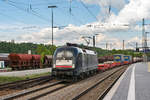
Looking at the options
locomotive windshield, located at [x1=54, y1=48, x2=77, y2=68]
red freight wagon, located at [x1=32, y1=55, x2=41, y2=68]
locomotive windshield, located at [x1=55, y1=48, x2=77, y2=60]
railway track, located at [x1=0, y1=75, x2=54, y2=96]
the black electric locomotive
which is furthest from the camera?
red freight wagon, located at [x1=32, y1=55, x2=41, y2=68]

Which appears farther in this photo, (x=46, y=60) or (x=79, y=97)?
(x=46, y=60)

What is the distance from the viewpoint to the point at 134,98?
1025 centimetres

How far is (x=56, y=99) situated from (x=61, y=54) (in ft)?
26.0

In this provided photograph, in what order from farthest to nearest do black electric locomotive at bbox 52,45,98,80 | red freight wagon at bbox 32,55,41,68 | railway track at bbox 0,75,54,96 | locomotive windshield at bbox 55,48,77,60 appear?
1. red freight wagon at bbox 32,55,41,68
2. locomotive windshield at bbox 55,48,77,60
3. black electric locomotive at bbox 52,45,98,80
4. railway track at bbox 0,75,54,96

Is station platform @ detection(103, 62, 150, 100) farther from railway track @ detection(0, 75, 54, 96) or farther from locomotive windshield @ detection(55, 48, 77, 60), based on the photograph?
railway track @ detection(0, 75, 54, 96)

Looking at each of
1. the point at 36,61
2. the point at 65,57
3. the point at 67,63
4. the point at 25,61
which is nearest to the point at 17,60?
the point at 25,61

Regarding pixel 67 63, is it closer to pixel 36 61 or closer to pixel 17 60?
pixel 17 60

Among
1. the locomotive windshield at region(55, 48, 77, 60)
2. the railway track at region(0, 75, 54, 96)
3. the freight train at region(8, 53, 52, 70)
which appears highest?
the locomotive windshield at region(55, 48, 77, 60)

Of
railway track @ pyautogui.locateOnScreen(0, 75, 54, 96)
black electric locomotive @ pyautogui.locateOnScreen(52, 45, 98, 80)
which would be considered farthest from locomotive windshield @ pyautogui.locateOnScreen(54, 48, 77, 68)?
railway track @ pyautogui.locateOnScreen(0, 75, 54, 96)

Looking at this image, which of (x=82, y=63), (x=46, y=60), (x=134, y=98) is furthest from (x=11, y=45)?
(x=134, y=98)

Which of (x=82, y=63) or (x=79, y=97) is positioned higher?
(x=82, y=63)

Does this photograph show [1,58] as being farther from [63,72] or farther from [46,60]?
[63,72]

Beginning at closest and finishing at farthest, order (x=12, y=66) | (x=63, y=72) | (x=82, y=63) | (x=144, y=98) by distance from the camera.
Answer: (x=144, y=98)
(x=63, y=72)
(x=82, y=63)
(x=12, y=66)

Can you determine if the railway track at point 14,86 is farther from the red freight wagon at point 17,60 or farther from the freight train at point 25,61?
the freight train at point 25,61
